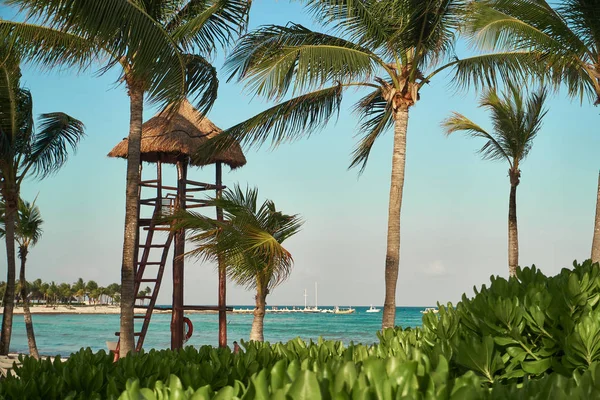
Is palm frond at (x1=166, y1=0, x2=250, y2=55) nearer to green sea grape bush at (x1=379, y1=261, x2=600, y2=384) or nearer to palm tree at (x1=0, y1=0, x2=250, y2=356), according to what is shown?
palm tree at (x1=0, y1=0, x2=250, y2=356)

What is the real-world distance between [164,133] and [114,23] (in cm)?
668

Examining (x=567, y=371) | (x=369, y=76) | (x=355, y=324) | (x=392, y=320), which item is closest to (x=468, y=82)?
(x=369, y=76)

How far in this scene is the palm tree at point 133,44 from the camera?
779 cm

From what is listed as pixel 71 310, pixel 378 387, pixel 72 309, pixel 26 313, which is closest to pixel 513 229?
pixel 26 313

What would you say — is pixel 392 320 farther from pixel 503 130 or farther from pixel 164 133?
pixel 503 130

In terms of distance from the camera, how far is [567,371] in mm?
3281

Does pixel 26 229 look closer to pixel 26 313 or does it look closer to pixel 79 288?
pixel 26 313

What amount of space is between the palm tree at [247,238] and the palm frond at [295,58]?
86.4 inches

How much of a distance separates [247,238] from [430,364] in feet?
29.3

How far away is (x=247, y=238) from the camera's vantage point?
1155cm

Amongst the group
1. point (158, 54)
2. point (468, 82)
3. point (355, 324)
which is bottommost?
point (355, 324)

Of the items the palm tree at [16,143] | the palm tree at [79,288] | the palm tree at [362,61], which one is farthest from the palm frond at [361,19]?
the palm tree at [79,288]

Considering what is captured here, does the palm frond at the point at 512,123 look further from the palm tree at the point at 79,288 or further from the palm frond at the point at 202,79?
the palm tree at the point at 79,288

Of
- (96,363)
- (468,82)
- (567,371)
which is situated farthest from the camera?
(468,82)
